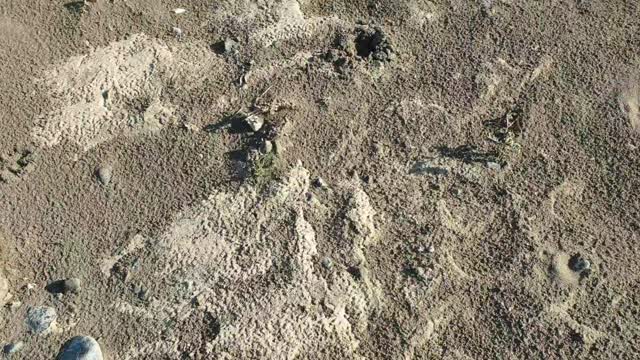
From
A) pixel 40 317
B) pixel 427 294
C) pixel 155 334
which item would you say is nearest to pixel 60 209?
pixel 40 317

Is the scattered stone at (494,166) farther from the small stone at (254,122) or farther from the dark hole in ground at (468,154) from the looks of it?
the small stone at (254,122)

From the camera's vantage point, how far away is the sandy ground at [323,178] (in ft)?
10.0

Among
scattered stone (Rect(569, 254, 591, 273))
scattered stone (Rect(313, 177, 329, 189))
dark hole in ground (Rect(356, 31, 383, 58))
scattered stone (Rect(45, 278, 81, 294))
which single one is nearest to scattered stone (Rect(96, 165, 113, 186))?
scattered stone (Rect(45, 278, 81, 294))

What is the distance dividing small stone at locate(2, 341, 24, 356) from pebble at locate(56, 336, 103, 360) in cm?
20

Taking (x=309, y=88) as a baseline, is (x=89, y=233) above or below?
below

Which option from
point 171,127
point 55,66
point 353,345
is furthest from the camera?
point 55,66

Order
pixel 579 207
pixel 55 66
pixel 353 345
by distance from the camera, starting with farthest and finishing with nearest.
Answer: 1. pixel 55 66
2. pixel 579 207
3. pixel 353 345

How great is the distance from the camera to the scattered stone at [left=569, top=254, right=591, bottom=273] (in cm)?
314

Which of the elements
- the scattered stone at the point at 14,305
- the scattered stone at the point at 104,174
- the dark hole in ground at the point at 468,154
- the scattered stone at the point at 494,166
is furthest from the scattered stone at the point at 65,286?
the scattered stone at the point at 494,166

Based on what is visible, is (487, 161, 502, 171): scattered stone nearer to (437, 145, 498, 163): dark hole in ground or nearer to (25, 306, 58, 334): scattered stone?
(437, 145, 498, 163): dark hole in ground

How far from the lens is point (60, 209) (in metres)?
3.40

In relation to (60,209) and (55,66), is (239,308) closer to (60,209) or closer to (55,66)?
(60,209)

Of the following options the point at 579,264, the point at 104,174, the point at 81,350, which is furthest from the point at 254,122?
the point at 579,264

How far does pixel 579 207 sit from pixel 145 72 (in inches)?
96.5
